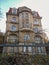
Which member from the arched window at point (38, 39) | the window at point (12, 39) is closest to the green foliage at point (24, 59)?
the window at point (12, 39)

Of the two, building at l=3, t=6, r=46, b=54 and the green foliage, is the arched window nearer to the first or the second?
building at l=3, t=6, r=46, b=54

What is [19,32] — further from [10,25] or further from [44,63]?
[44,63]

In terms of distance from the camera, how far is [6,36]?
22.3 meters

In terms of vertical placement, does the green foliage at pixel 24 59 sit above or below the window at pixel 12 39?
below

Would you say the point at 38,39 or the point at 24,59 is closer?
the point at 24,59

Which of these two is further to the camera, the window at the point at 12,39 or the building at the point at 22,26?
the building at the point at 22,26

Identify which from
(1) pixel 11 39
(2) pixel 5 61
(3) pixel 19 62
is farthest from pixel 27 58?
(1) pixel 11 39

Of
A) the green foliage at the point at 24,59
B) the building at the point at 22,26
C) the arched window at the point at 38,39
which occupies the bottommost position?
the green foliage at the point at 24,59

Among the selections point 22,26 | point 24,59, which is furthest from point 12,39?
point 24,59

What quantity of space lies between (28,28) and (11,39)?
302 cm

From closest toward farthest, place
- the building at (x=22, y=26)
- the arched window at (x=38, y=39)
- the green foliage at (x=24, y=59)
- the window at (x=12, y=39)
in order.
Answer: the green foliage at (x=24, y=59), the window at (x=12, y=39), the arched window at (x=38, y=39), the building at (x=22, y=26)

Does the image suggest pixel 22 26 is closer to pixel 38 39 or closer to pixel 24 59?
pixel 38 39

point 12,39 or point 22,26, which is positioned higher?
point 22,26

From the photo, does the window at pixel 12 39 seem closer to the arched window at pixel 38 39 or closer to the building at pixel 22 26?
the building at pixel 22 26
